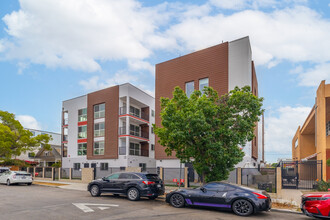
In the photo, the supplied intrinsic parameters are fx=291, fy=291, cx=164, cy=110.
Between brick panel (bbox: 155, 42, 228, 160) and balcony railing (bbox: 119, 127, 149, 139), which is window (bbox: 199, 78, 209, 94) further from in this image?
balcony railing (bbox: 119, 127, 149, 139)

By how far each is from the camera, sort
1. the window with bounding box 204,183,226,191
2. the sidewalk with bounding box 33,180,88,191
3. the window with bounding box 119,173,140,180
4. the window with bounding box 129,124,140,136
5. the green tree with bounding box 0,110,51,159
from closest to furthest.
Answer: the window with bounding box 204,183,226,191, the window with bounding box 119,173,140,180, the sidewalk with bounding box 33,180,88,191, the green tree with bounding box 0,110,51,159, the window with bounding box 129,124,140,136

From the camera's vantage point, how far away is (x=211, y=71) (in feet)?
92.1

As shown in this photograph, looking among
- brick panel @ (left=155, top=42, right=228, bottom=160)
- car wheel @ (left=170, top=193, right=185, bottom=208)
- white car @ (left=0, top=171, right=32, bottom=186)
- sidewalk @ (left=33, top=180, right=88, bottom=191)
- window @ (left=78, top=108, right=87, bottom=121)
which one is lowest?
sidewalk @ (left=33, top=180, right=88, bottom=191)

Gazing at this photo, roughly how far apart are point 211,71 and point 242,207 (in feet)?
62.7

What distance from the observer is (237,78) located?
2683cm

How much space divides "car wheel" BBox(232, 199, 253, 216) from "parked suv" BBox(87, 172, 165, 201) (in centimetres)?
469

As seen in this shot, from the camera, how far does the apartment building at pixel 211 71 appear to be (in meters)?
26.8

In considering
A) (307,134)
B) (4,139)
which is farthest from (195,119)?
(307,134)

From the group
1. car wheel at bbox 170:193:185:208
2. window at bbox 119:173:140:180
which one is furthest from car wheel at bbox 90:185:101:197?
car wheel at bbox 170:193:185:208

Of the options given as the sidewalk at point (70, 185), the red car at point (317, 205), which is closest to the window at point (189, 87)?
the sidewalk at point (70, 185)

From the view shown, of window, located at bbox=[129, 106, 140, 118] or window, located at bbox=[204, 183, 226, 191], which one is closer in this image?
window, located at bbox=[204, 183, 226, 191]

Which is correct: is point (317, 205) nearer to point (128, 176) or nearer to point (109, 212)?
point (109, 212)

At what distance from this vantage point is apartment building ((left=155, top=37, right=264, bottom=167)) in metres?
26.8

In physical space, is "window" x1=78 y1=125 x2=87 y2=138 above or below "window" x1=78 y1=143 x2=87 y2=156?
above
